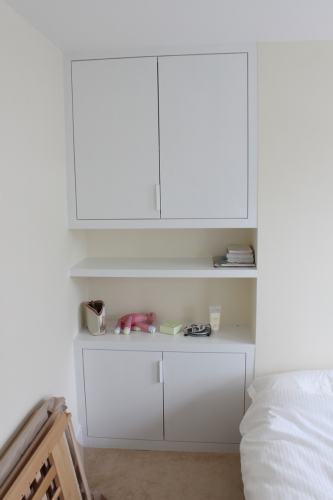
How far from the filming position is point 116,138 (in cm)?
239

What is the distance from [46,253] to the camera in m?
2.15

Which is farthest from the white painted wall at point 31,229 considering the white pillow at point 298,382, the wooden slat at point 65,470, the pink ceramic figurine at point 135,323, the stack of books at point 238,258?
the white pillow at point 298,382

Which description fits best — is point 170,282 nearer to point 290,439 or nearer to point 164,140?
point 164,140

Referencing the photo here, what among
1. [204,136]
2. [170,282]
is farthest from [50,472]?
[204,136]

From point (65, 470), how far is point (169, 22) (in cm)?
204

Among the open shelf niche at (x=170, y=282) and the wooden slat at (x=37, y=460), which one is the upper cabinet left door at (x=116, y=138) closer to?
the open shelf niche at (x=170, y=282)

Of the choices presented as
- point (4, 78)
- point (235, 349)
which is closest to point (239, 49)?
point (4, 78)

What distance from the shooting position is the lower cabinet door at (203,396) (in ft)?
8.14

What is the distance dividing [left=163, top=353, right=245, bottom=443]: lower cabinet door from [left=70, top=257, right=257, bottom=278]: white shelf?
47cm

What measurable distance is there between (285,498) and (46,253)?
4.82 feet

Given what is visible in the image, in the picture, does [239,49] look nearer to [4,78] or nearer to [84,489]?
[4,78]

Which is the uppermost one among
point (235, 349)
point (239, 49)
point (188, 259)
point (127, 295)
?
point (239, 49)

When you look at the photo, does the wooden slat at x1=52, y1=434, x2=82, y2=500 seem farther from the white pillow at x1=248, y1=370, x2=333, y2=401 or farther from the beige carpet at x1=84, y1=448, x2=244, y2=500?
the white pillow at x1=248, y1=370, x2=333, y2=401

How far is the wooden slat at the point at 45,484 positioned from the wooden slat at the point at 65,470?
0.03 m
